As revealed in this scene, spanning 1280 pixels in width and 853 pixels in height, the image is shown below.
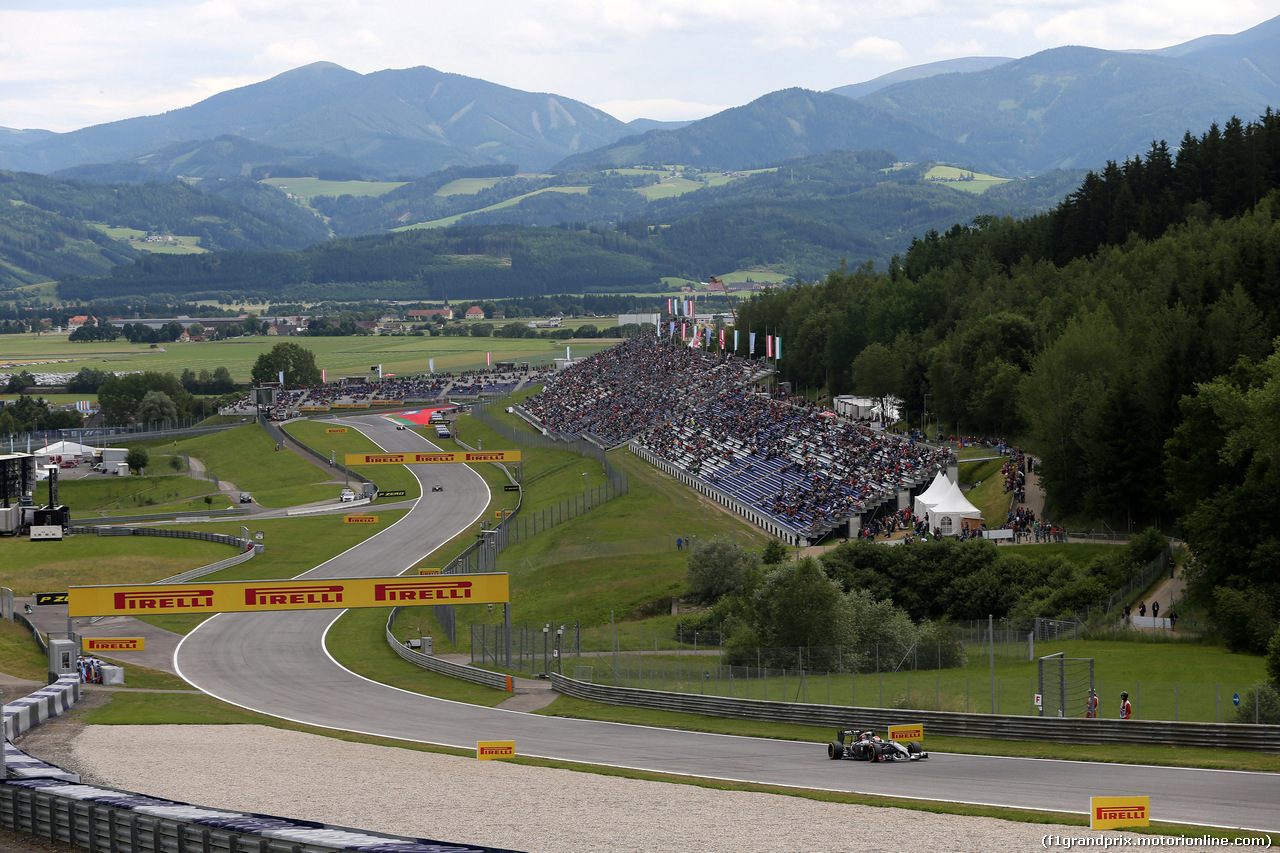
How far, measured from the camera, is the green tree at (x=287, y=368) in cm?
18600

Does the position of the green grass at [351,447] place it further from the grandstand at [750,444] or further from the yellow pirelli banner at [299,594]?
the yellow pirelli banner at [299,594]

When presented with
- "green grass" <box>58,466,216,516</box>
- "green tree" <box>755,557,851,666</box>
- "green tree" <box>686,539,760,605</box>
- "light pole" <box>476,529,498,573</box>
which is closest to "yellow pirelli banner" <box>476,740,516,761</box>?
"green tree" <box>755,557,851,666</box>

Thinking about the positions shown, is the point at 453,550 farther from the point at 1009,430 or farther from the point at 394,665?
the point at 1009,430

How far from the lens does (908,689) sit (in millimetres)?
35938

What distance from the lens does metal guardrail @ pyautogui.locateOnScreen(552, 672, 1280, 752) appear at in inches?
1193

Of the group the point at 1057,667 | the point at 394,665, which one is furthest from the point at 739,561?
the point at 1057,667

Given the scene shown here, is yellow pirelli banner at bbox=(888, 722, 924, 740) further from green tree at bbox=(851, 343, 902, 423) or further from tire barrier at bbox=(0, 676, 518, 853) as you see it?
green tree at bbox=(851, 343, 902, 423)

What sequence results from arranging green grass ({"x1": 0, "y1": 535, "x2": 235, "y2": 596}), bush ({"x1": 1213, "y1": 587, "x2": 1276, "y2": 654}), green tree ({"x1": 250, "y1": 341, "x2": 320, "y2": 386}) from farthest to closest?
green tree ({"x1": 250, "y1": 341, "x2": 320, "y2": 386}) → green grass ({"x1": 0, "y1": 535, "x2": 235, "y2": 596}) → bush ({"x1": 1213, "y1": 587, "x2": 1276, "y2": 654})

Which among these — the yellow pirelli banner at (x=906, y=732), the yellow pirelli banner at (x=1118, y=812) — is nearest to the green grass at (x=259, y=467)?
the yellow pirelli banner at (x=906, y=732)

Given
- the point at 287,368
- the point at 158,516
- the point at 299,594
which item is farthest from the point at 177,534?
the point at 287,368

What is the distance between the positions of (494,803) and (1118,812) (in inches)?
456

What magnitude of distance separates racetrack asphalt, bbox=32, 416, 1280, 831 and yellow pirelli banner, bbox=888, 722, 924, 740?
Result: 0.72 m

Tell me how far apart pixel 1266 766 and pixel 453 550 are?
5077 cm

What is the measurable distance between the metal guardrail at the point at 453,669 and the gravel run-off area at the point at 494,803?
10903 mm
